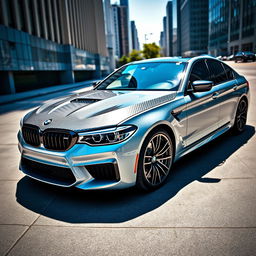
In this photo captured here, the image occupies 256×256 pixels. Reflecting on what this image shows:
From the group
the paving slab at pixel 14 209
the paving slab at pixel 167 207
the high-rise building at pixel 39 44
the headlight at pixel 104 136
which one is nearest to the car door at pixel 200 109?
the paving slab at pixel 167 207

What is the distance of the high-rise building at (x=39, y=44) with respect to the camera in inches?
975

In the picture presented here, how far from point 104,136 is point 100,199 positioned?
87cm

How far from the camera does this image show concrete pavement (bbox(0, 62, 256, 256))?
2.25 m

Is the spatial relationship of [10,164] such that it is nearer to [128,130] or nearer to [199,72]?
[128,130]

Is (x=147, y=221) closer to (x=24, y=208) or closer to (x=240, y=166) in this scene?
(x=24, y=208)

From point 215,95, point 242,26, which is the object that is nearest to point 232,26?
point 242,26

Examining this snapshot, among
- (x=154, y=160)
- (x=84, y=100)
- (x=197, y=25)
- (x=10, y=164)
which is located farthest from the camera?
(x=197, y=25)

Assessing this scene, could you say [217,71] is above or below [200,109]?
above

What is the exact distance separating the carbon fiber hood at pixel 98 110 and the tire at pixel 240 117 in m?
2.41

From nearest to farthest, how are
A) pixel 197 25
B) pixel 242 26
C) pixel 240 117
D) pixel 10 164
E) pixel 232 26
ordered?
pixel 10 164, pixel 240 117, pixel 242 26, pixel 232 26, pixel 197 25

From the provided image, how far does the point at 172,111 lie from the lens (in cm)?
→ 331

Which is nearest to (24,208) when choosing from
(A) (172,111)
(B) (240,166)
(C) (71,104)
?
(C) (71,104)

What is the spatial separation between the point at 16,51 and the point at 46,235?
27.3m

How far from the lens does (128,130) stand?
2.75 m
